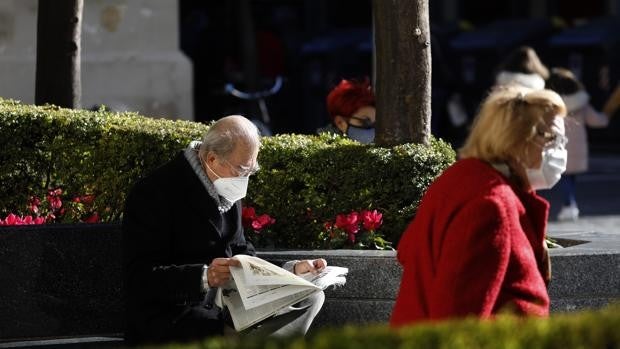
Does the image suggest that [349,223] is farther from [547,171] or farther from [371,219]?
[547,171]

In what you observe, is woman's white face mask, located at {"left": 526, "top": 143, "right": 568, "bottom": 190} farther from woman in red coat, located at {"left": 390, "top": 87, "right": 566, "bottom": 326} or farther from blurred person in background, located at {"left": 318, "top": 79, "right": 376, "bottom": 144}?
blurred person in background, located at {"left": 318, "top": 79, "right": 376, "bottom": 144}

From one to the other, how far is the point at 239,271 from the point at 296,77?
1774 cm

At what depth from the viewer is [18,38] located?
45.7 ft

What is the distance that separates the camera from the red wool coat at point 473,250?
4.27 metres

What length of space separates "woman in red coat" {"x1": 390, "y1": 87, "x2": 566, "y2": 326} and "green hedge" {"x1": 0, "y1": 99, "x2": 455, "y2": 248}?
2433mm

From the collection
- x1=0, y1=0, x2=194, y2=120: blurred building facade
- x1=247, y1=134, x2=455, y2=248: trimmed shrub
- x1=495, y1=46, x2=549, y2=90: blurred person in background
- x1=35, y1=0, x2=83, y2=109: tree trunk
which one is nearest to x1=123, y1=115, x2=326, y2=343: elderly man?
x1=247, y1=134, x2=455, y2=248: trimmed shrub

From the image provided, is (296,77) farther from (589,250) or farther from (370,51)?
(589,250)

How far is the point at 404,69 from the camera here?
7.65 m

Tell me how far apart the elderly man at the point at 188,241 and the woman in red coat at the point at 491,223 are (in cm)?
131

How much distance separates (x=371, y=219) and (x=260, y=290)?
1372mm

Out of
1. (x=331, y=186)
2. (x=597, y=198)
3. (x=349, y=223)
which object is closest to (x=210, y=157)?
(x=349, y=223)

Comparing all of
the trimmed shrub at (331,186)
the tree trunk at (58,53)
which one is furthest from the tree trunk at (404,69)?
the tree trunk at (58,53)

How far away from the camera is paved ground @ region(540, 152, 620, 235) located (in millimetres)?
12773

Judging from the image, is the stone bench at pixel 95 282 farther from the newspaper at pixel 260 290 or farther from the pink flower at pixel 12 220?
the newspaper at pixel 260 290
